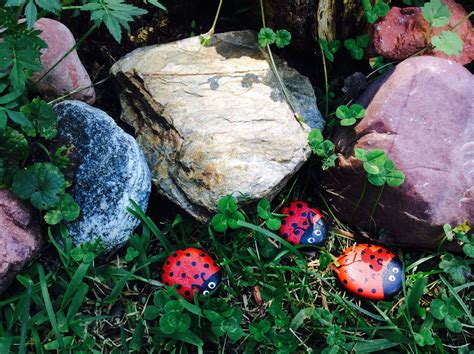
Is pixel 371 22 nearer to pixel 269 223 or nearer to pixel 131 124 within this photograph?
pixel 269 223

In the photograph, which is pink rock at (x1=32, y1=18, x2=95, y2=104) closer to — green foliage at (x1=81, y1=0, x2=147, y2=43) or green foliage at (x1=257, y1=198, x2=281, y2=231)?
green foliage at (x1=81, y1=0, x2=147, y2=43)

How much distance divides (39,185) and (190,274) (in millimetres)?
784

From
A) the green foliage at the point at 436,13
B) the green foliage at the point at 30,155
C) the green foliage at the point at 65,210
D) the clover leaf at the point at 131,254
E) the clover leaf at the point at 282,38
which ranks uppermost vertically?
the green foliage at the point at 436,13

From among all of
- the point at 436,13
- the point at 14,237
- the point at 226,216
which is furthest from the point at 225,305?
the point at 436,13

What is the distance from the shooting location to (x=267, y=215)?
Answer: 9.10ft

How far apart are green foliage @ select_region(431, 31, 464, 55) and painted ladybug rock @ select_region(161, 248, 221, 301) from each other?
1527 mm

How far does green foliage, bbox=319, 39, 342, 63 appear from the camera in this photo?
9.84 ft

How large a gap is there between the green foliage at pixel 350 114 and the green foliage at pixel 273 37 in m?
0.43

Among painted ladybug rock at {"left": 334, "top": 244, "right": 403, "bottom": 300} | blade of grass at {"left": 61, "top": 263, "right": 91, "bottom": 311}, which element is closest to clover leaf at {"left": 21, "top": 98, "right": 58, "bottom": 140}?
blade of grass at {"left": 61, "top": 263, "right": 91, "bottom": 311}

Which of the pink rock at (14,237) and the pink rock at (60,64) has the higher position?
the pink rock at (60,64)

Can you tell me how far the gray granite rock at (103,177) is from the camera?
2736 mm

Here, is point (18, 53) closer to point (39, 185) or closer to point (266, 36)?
point (39, 185)

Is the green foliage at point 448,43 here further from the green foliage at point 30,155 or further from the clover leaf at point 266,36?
the green foliage at point 30,155

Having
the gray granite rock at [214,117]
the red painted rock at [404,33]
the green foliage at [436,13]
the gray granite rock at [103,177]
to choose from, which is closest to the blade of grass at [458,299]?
the gray granite rock at [214,117]
